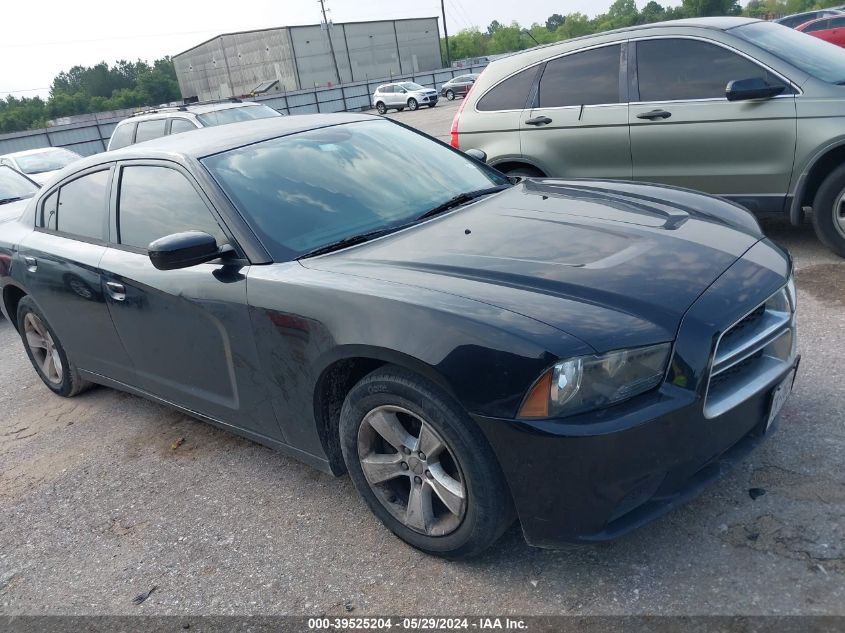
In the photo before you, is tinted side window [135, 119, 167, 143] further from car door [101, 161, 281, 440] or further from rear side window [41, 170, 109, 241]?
car door [101, 161, 281, 440]

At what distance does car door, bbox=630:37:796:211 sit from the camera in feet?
17.0

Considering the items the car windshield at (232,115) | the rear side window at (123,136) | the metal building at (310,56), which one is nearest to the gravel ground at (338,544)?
the car windshield at (232,115)

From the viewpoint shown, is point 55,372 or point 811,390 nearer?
point 811,390

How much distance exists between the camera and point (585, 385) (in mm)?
2223

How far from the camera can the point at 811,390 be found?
11.4 feet

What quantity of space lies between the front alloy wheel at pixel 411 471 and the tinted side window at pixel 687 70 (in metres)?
4.13

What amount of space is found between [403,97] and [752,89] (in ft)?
110

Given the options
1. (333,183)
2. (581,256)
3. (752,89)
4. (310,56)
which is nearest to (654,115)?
(752,89)

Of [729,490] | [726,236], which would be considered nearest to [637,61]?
[726,236]

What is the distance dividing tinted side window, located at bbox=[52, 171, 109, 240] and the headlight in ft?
8.98

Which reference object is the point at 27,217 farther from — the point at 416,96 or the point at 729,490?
the point at 416,96

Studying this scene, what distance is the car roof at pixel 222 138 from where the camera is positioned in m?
3.55

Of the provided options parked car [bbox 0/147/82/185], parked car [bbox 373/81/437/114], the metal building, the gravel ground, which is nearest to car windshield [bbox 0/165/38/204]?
parked car [bbox 0/147/82/185]

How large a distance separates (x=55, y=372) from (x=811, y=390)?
4.59 metres
